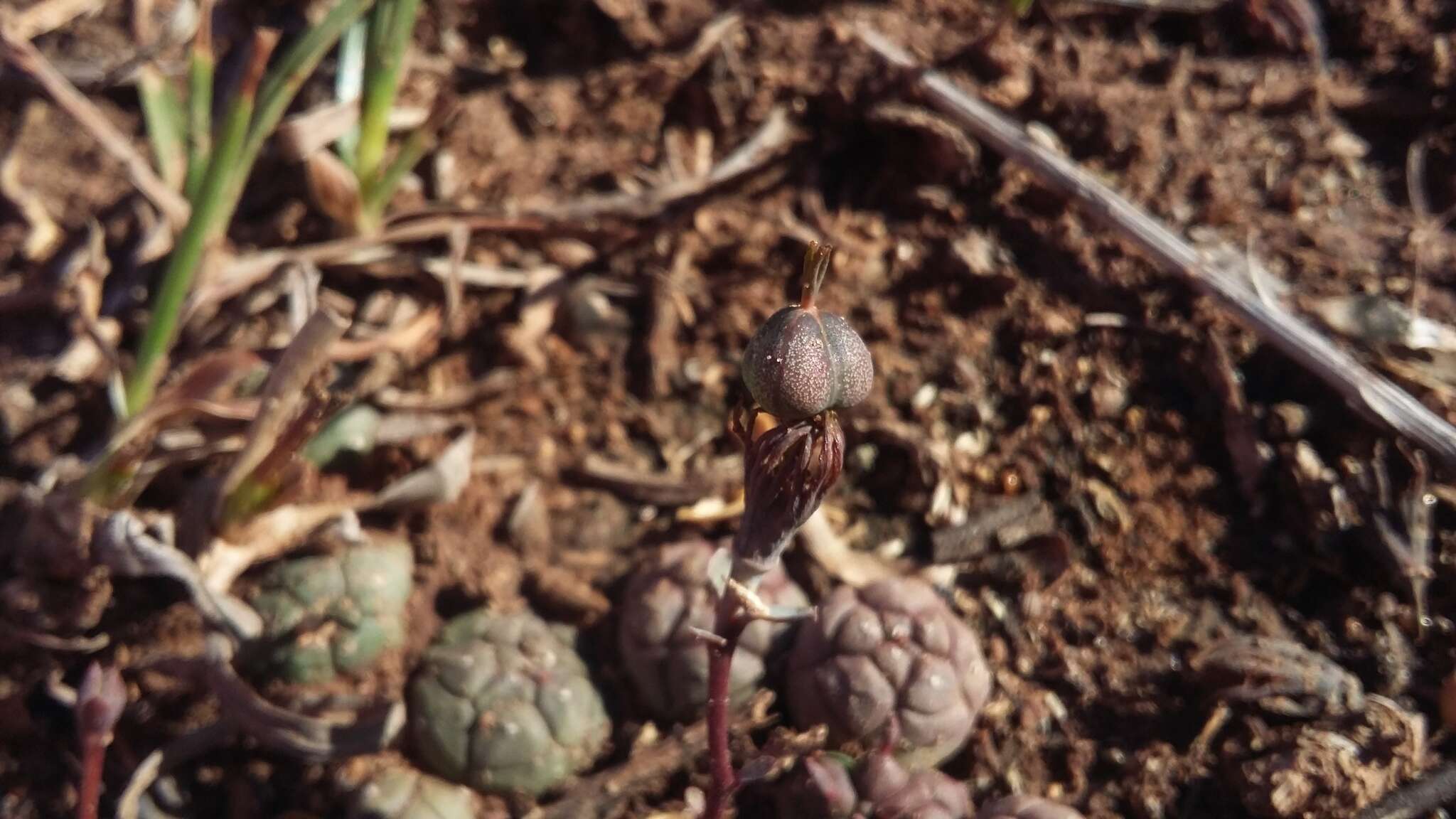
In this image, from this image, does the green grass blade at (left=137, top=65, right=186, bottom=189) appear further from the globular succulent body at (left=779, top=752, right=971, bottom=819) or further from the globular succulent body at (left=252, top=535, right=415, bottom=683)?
the globular succulent body at (left=779, top=752, right=971, bottom=819)

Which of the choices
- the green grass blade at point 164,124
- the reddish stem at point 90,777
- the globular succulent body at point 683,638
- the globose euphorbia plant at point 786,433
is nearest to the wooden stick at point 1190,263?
the globular succulent body at point 683,638

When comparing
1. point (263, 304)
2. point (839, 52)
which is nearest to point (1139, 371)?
point (839, 52)

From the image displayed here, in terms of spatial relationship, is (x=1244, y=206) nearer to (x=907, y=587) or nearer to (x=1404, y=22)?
(x=1404, y=22)

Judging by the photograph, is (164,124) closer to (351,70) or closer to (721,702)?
(351,70)

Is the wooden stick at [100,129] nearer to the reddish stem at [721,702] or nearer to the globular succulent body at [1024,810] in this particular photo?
the reddish stem at [721,702]

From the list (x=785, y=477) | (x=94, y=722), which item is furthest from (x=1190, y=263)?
(x=94, y=722)
